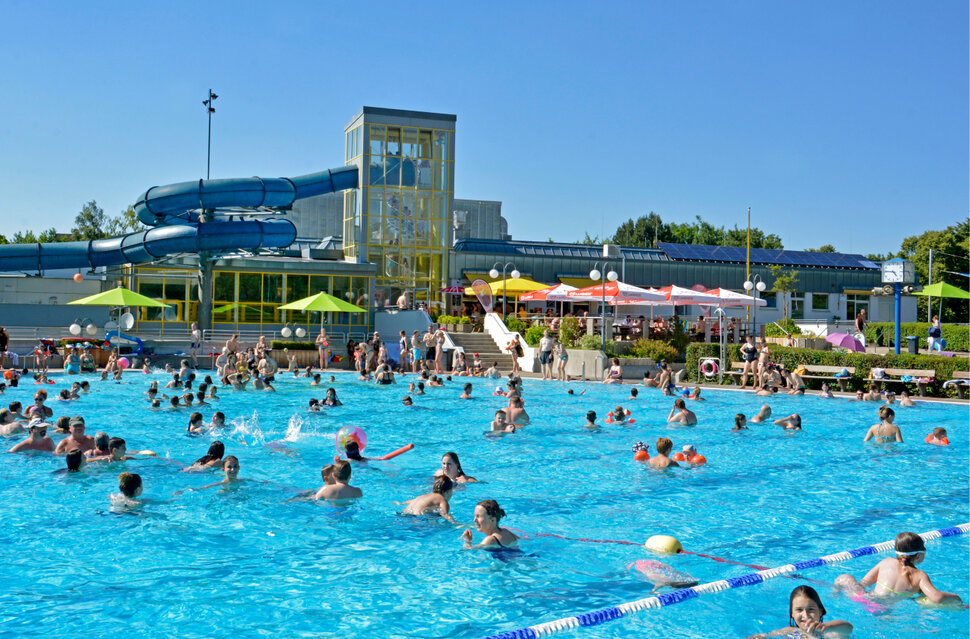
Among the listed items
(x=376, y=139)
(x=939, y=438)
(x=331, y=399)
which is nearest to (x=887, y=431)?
(x=939, y=438)

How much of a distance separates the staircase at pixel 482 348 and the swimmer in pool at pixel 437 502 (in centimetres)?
1952

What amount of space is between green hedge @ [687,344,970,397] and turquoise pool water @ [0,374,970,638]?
5.50 metres

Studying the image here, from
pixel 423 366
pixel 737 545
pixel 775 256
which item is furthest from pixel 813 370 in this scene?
pixel 775 256

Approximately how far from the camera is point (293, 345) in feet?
96.0

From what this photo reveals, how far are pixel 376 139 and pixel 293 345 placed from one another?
498 inches

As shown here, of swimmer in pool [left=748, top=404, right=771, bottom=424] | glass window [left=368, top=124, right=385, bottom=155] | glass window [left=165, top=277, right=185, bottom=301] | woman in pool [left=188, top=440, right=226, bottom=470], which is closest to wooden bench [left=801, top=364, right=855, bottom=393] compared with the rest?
swimmer in pool [left=748, top=404, right=771, bottom=424]

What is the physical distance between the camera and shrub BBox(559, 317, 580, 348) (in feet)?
91.9

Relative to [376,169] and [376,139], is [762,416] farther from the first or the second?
[376,139]

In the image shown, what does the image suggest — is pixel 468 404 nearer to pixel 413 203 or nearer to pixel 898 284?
pixel 898 284

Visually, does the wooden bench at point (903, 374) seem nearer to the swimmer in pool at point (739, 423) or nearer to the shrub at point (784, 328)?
the swimmer in pool at point (739, 423)

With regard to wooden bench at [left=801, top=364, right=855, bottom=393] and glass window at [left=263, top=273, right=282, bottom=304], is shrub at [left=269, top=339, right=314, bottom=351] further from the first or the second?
wooden bench at [left=801, top=364, right=855, bottom=393]

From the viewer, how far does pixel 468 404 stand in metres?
20.1

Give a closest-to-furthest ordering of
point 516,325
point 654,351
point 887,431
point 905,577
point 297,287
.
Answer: point 905,577
point 887,431
point 654,351
point 516,325
point 297,287

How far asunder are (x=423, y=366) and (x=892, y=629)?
22522 millimetres
